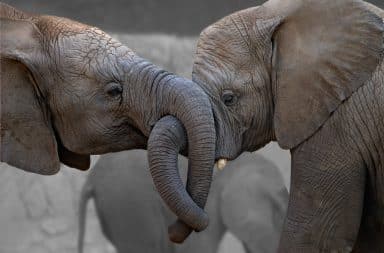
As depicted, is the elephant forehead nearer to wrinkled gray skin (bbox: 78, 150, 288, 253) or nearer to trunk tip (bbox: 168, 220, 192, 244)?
trunk tip (bbox: 168, 220, 192, 244)

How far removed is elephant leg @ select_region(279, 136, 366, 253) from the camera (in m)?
5.49

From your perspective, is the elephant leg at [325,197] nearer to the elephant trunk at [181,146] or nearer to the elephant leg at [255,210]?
the elephant trunk at [181,146]

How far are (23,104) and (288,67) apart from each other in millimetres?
1010

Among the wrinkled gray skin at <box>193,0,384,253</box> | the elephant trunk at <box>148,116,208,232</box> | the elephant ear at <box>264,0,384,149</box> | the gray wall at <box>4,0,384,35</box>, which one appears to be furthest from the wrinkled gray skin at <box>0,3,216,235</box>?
the gray wall at <box>4,0,384,35</box>

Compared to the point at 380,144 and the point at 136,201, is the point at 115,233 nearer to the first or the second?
the point at 136,201

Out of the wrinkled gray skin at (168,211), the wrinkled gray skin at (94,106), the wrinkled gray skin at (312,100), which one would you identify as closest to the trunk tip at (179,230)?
the wrinkled gray skin at (94,106)

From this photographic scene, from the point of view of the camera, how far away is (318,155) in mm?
5496

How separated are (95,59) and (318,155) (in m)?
0.90

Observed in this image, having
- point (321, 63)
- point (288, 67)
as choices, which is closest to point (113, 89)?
point (288, 67)

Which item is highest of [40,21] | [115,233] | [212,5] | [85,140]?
[40,21]

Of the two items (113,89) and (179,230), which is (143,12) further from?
(179,230)

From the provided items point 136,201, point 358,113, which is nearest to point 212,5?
point 136,201

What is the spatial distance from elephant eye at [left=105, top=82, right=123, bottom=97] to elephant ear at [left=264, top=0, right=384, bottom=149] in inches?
27.4

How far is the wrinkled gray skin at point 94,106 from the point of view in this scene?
507 centimetres
